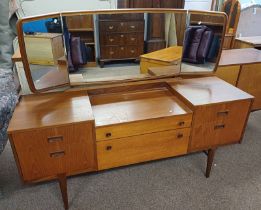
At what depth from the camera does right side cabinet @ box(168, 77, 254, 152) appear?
4.54ft

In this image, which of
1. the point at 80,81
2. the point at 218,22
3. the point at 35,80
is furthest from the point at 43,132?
the point at 218,22

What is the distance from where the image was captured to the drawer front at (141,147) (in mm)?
1312

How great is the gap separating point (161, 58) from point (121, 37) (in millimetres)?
325

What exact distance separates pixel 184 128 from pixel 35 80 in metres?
0.95

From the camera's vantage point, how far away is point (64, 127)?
1.15 metres

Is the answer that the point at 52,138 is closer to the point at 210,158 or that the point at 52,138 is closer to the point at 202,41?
the point at 210,158

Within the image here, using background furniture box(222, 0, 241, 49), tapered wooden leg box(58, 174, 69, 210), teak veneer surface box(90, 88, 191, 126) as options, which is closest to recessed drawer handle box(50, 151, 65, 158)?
tapered wooden leg box(58, 174, 69, 210)

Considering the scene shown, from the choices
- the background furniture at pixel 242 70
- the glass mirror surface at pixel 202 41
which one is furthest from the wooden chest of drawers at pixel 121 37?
the background furniture at pixel 242 70

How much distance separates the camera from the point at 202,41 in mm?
1622

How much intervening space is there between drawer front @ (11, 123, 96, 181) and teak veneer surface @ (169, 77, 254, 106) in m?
0.68

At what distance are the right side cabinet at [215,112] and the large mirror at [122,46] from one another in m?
0.24

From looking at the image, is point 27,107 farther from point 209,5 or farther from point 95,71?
point 209,5

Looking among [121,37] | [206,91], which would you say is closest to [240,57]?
[206,91]

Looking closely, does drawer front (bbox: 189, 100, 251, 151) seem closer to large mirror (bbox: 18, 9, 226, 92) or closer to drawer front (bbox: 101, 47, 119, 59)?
large mirror (bbox: 18, 9, 226, 92)
